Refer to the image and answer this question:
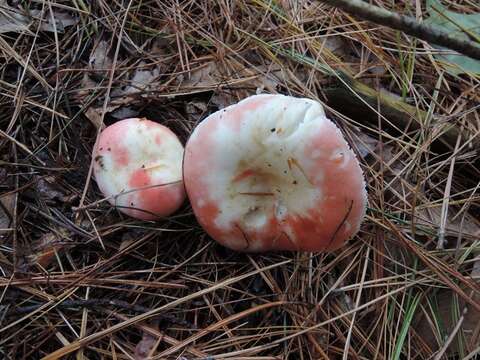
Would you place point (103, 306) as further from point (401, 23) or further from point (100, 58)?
point (401, 23)

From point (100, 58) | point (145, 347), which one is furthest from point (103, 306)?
point (100, 58)

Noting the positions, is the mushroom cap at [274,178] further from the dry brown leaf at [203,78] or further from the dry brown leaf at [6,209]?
the dry brown leaf at [6,209]

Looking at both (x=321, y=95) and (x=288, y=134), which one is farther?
(x=321, y=95)

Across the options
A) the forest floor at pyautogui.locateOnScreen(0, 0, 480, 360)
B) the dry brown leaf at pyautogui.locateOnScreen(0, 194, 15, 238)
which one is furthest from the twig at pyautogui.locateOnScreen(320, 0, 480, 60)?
the dry brown leaf at pyautogui.locateOnScreen(0, 194, 15, 238)

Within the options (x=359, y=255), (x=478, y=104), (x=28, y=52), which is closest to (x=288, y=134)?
(x=359, y=255)

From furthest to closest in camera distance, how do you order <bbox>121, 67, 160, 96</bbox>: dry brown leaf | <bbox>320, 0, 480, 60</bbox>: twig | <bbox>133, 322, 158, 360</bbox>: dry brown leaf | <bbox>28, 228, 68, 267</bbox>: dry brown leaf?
<bbox>121, 67, 160, 96</bbox>: dry brown leaf < <bbox>28, 228, 68, 267</bbox>: dry brown leaf < <bbox>133, 322, 158, 360</bbox>: dry brown leaf < <bbox>320, 0, 480, 60</bbox>: twig

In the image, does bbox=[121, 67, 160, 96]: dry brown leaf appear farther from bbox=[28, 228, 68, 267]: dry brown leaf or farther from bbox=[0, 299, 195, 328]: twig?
bbox=[0, 299, 195, 328]: twig

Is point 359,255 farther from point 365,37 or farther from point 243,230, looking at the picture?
point 365,37
